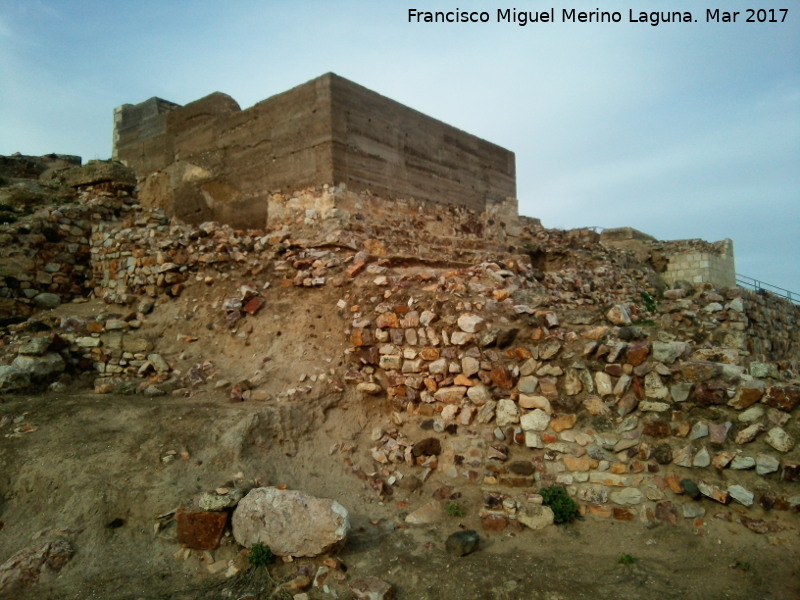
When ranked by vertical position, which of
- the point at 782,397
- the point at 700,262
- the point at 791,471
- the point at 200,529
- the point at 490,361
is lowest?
the point at 200,529

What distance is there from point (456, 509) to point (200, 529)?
78.1 inches

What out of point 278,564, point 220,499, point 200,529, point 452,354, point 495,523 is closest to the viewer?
point 278,564

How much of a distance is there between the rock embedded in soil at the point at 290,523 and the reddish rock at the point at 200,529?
119 millimetres

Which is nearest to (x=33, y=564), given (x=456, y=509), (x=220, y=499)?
(x=220, y=499)

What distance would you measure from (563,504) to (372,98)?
237 inches

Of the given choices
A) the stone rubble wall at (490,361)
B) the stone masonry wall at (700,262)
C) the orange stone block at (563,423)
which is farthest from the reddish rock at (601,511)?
the stone masonry wall at (700,262)

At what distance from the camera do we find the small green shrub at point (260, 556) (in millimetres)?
3752

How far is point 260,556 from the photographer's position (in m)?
3.76

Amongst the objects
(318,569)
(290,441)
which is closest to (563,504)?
(318,569)

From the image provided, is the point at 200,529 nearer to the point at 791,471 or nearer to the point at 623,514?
the point at 623,514

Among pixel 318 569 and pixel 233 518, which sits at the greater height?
pixel 233 518

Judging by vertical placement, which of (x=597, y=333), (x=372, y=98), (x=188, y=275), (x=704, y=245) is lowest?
(x=597, y=333)

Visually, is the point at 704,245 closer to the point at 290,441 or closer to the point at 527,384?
the point at 527,384

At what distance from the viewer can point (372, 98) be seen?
7906 mm
